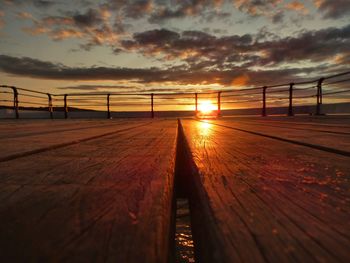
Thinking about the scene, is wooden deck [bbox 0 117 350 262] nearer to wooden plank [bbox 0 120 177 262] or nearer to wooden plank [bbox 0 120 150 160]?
wooden plank [bbox 0 120 177 262]

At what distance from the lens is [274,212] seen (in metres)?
0.51

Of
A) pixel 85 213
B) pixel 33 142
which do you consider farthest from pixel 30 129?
pixel 85 213

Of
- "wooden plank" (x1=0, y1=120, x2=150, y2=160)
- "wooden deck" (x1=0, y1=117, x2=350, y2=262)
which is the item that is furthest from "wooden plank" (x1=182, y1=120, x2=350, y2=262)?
"wooden plank" (x1=0, y1=120, x2=150, y2=160)

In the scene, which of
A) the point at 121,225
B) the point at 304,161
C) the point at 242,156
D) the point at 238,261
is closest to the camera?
the point at 238,261

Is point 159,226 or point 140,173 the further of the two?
point 140,173

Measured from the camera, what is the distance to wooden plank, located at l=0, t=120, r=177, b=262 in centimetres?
38

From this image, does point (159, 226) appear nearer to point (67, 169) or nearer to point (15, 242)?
point (15, 242)

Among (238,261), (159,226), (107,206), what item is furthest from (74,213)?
(238,261)

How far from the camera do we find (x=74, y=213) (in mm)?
516

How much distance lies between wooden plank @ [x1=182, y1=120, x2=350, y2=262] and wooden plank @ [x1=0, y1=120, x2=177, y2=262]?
74 mm

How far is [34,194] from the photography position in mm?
627

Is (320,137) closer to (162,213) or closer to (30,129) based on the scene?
(162,213)

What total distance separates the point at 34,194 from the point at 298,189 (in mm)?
533

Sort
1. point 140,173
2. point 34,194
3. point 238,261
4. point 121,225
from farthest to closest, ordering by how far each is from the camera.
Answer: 1. point 140,173
2. point 34,194
3. point 121,225
4. point 238,261
